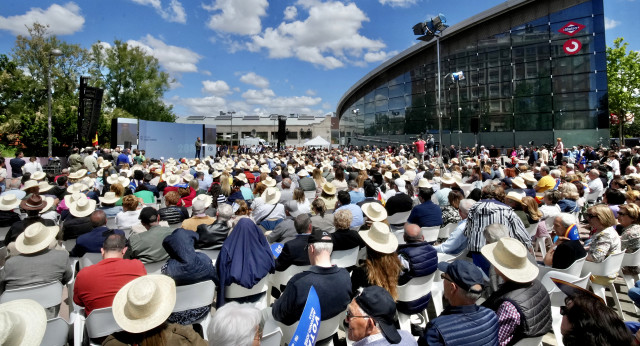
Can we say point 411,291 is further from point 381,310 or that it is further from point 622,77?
point 622,77

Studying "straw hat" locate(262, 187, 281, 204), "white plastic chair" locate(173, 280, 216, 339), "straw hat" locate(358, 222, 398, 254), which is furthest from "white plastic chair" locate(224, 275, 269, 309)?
"straw hat" locate(262, 187, 281, 204)

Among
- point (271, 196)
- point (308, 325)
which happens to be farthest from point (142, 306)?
point (271, 196)

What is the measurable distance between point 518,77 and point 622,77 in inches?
619

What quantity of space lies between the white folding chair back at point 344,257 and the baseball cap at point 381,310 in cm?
220

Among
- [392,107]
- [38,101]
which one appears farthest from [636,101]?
[38,101]

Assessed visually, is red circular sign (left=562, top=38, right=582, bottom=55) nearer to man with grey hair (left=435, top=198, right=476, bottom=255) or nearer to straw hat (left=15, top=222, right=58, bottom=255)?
man with grey hair (left=435, top=198, right=476, bottom=255)

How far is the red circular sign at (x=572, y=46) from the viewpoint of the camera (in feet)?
86.9

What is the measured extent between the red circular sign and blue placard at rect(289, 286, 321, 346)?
3219 centimetres

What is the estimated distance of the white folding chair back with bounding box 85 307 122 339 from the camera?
284 centimetres

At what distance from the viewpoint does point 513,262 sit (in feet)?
9.16

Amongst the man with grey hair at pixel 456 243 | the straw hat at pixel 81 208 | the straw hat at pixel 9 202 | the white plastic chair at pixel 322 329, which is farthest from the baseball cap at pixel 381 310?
the straw hat at pixel 9 202

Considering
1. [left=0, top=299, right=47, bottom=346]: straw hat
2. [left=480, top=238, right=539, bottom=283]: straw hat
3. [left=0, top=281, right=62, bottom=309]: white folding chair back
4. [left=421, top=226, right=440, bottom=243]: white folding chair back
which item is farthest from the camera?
[left=421, top=226, right=440, bottom=243]: white folding chair back

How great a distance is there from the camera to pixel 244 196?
27.0 feet

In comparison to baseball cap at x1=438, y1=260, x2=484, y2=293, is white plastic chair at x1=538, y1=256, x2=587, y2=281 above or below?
below
